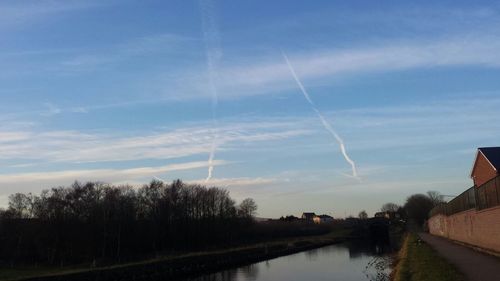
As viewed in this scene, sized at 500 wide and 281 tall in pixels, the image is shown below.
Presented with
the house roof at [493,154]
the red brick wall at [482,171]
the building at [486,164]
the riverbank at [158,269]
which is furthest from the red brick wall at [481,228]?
the riverbank at [158,269]

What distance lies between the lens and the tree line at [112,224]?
73562 millimetres

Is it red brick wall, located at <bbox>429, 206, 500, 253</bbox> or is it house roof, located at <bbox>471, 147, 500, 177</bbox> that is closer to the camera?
red brick wall, located at <bbox>429, 206, 500, 253</bbox>

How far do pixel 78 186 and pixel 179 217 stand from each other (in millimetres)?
22186

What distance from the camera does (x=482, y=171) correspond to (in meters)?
67.4

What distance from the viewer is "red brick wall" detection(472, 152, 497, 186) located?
62.3 m

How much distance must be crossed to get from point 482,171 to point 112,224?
52.9 metres

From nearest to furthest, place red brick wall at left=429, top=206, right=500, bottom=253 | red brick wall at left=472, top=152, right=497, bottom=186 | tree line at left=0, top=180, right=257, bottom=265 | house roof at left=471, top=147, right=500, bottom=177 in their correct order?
1. red brick wall at left=429, top=206, right=500, bottom=253
2. house roof at left=471, top=147, right=500, bottom=177
3. red brick wall at left=472, top=152, right=497, bottom=186
4. tree line at left=0, top=180, right=257, bottom=265

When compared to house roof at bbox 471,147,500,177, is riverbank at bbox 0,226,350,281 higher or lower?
lower

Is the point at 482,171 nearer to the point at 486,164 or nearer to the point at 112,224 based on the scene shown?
the point at 486,164

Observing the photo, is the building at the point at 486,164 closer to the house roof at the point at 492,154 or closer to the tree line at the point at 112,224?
the house roof at the point at 492,154

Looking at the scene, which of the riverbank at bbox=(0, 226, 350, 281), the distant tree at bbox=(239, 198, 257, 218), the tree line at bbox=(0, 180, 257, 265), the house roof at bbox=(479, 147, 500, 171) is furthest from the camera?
the distant tree at bbox=(239, 198, 257, 218)

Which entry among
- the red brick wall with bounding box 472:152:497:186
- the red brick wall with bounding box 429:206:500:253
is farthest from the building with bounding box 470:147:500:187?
the red brick wall with bounding box 429:206:500:253

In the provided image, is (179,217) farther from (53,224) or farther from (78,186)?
(53,224)

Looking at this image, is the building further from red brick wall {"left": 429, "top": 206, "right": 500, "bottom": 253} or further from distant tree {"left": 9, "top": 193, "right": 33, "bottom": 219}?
distant tree {"left": 9, "top": 193, "right": 33, "bottom": 219}
